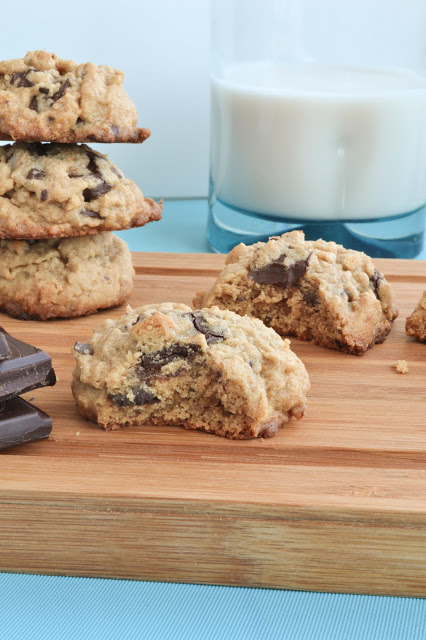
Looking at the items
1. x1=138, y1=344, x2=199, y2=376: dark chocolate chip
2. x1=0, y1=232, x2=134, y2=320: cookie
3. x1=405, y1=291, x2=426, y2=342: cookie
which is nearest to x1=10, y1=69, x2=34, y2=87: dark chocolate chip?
x1=0, y1=232, x2=134, y2=320: cookie

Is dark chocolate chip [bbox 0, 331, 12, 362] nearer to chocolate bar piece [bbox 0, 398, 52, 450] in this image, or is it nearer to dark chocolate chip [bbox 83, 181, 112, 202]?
chocolate bar piece [bbox 0, 398, 52, 450]

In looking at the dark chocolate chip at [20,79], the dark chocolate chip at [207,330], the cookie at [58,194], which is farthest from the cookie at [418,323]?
the dark chocolate chip at [20,79]

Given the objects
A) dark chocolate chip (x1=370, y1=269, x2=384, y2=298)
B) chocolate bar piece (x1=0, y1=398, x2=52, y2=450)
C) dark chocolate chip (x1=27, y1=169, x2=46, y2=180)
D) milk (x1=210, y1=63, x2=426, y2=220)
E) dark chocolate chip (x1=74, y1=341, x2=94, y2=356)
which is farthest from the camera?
milk (x1=210, y1=63, x2=426, y2=220)

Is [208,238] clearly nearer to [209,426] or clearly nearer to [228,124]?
[228,124]

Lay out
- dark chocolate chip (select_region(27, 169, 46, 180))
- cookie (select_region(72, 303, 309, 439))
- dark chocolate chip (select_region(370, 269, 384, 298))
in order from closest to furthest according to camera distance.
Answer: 1. cookie (select_region(72, 303, 309, 439))
2. dark chocolate chip (select_region(27, 169, 46, 180))
3. dark chocolate chip (select_region(370, 269, 384, 298))

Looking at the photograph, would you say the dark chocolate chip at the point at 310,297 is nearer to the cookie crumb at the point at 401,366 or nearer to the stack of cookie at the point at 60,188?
the cookie crumb at the point at 401,366

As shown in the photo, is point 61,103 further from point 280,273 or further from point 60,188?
point 280,273

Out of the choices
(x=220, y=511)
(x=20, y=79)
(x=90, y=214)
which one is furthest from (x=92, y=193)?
(x=220, y=511)
